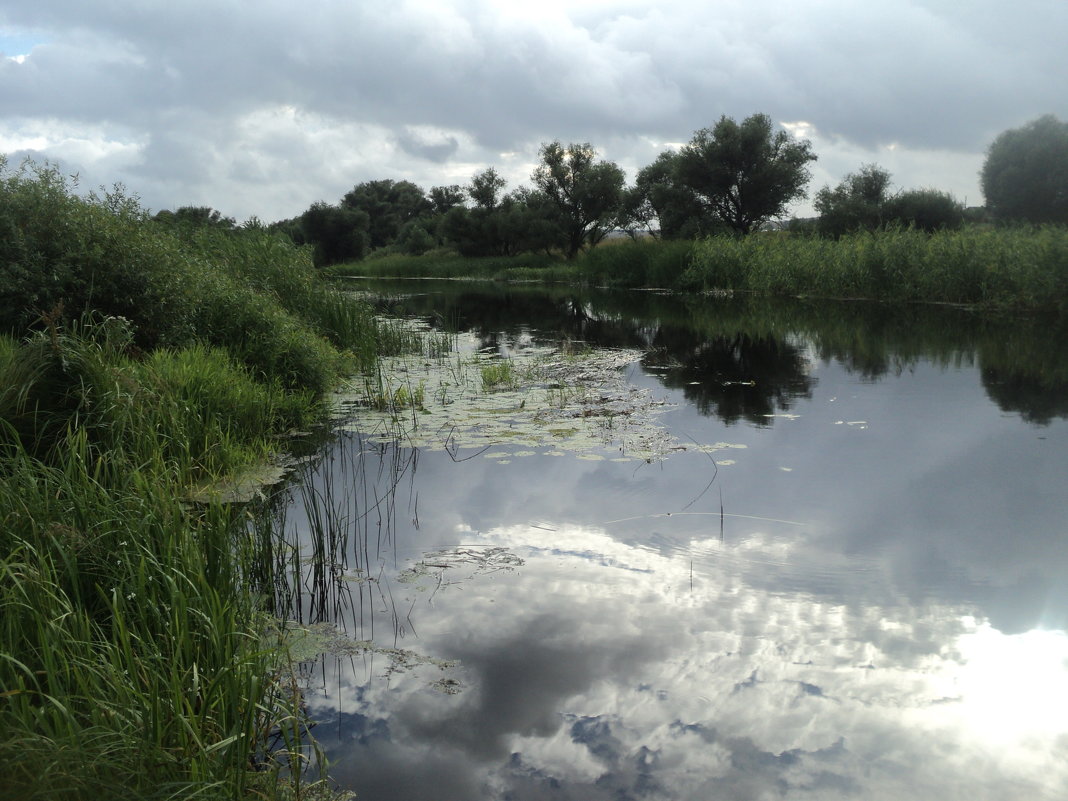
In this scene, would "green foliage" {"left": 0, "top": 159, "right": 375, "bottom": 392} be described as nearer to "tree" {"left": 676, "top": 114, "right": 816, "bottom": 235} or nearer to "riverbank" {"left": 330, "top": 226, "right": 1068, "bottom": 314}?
"riverbank" {"left": 330, "top": 226, "right": 1068, "bottom": 314}

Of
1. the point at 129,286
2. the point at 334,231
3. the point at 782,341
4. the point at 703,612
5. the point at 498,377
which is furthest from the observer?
the point at 334,231

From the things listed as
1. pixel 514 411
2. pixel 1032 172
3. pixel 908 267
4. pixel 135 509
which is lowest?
pixel 514 411

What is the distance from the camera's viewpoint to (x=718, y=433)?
8.96 m

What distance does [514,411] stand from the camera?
32.6ft

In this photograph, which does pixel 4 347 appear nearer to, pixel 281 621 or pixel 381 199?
pixel 281 621

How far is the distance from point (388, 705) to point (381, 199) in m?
91.8

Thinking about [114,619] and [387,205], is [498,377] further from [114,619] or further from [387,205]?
[387,205]

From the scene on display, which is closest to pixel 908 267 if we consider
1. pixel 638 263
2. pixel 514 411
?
pixel 638 263

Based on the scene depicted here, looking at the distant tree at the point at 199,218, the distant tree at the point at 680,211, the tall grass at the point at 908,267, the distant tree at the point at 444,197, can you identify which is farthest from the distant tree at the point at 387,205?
the distant tree at the point at 199,218

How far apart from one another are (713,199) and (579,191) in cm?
1458

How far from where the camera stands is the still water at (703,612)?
3557 millimetres

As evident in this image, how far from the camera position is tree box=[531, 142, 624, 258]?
61.1 metres

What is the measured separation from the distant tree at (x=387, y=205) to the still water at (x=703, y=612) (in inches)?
3130

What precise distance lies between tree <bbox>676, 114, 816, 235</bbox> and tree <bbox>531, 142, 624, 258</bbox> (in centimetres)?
1233
